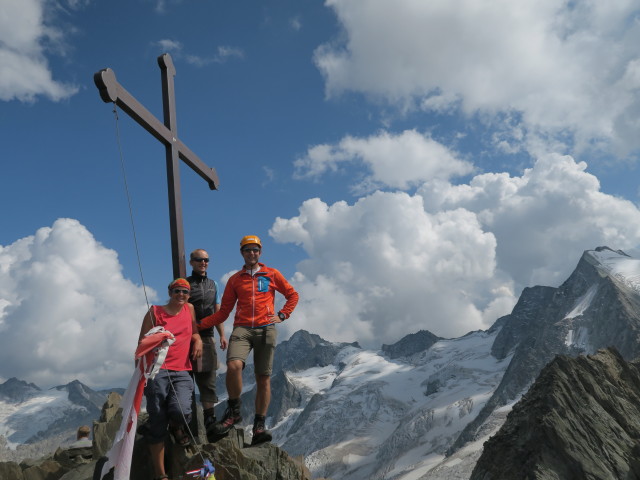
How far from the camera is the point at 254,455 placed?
25.0 feet

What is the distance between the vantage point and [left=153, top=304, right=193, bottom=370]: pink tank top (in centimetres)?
728

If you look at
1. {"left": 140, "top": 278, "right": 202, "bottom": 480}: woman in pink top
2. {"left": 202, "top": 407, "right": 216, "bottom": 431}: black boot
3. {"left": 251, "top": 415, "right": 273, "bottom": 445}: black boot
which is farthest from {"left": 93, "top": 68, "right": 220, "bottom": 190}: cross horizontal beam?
{"left": 251, "top": 415, "right": 273, "bottom": 445}: black boot

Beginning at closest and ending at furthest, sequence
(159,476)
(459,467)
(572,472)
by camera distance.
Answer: (159,476)
(572,472)
(459,467)

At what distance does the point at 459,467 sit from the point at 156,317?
154606mm

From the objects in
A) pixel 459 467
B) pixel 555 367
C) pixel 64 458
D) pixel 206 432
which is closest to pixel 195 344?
pixel 206 432

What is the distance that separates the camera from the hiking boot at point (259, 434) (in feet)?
26.7

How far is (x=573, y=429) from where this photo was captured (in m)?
46.6

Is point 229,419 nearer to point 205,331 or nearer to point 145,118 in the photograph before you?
point 205,331

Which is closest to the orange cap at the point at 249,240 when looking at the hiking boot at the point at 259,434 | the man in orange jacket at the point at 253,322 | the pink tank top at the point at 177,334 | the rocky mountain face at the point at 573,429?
the man in orange jacket at the point at 253,322

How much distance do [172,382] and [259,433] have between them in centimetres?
185

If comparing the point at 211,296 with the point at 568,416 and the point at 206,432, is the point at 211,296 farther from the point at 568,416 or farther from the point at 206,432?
the point at 568,416

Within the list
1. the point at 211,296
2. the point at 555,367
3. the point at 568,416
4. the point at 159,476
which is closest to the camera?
the point at 159,476

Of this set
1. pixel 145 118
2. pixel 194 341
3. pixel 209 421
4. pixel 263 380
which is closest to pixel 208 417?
pixel 209 421

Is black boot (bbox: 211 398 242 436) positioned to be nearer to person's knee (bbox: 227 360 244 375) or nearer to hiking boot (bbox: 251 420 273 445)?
hiking boot (bbox: 251 420 273 445)
